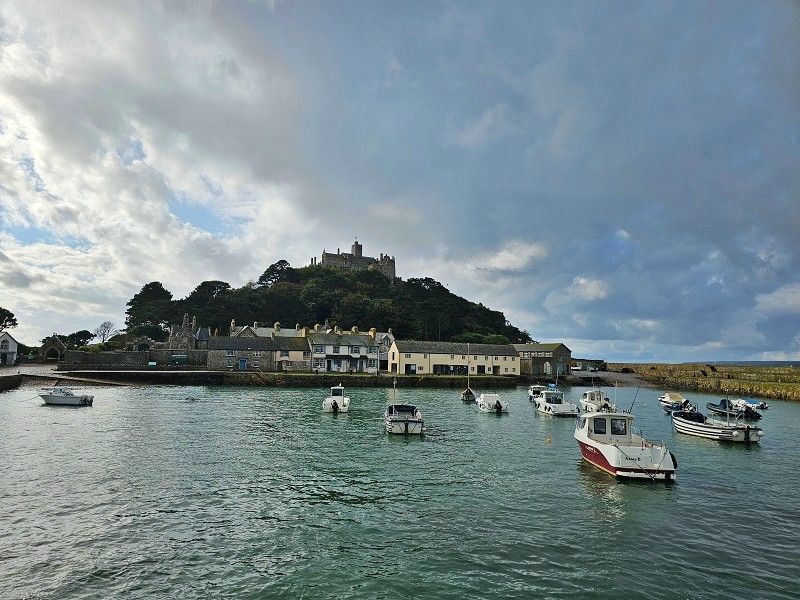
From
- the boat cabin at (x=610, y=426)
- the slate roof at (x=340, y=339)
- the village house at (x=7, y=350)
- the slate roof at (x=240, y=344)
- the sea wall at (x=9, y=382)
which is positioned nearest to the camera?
the boat cabin at (x=610, y=426)

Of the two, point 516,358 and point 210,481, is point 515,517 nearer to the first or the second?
point 210,481

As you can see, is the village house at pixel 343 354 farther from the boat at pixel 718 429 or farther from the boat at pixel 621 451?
the boat at pixel 621 451

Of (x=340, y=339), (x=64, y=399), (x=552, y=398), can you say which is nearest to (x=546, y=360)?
(x=340, y=339)

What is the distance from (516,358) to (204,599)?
93689mm

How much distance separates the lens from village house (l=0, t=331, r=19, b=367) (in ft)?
320

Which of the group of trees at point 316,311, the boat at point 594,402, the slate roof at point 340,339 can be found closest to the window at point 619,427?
the boat at point 594,402

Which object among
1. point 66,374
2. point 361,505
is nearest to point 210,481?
point 361,505

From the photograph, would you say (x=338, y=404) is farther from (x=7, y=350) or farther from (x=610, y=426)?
(x=7, y=350)

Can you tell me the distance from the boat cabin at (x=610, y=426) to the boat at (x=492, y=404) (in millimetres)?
24589

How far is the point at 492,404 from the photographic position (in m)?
54.6

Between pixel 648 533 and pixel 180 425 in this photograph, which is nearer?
pixel 648 533

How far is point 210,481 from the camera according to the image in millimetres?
23188

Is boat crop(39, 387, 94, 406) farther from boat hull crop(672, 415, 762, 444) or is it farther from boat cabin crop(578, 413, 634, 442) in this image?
boat hull crop(672, 415, 762, 444)

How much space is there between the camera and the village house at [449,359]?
316 ft
